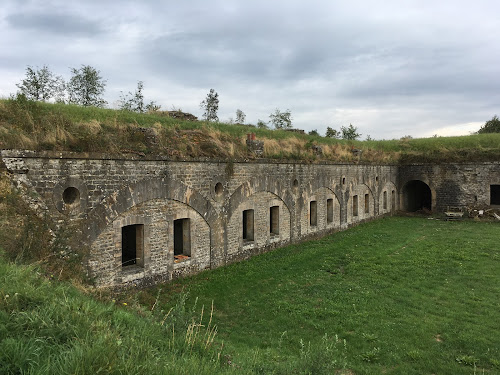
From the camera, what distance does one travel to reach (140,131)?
9.98 meters

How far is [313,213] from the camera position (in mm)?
17469

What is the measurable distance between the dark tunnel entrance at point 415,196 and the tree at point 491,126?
50.5 ft

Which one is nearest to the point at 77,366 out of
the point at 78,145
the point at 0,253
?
the point at 0,253

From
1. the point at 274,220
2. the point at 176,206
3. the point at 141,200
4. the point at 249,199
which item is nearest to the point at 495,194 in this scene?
the point at 274,220

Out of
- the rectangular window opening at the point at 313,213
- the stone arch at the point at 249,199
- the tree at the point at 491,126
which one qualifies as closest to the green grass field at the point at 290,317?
the stone arch at the point at 249,199

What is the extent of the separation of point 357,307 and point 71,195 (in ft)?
23.8

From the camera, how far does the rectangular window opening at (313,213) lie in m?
17.4

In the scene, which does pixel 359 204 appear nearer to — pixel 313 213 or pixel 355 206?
pixel 355 206

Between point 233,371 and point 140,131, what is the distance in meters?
7.38

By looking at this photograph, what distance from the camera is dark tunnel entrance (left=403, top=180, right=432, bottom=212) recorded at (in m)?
27.5

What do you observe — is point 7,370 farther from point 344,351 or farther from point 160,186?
point 160,186

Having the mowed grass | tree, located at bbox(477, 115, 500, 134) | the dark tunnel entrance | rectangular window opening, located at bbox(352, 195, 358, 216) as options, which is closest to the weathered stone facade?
the mowed grass

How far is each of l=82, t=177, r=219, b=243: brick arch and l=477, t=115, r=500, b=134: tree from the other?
38533 millimetres

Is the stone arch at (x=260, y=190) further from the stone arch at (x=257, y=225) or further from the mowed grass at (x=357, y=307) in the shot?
the mowed grass at (x=357, y=307)
